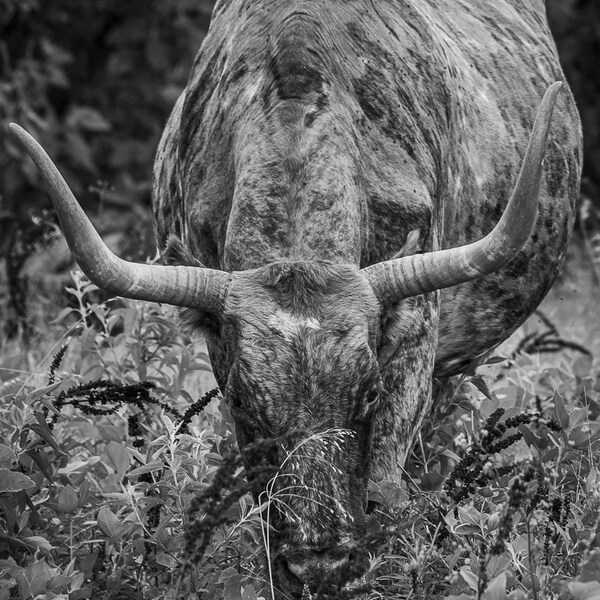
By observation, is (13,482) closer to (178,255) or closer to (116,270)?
(116,270)

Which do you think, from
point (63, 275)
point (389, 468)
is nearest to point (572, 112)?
point (389, 468)

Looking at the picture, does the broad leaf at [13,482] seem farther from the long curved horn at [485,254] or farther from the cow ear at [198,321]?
the long curved horn at [485,254]

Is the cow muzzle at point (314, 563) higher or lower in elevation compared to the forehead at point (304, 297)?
lower

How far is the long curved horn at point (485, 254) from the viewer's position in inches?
138

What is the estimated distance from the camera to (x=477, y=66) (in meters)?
5.43

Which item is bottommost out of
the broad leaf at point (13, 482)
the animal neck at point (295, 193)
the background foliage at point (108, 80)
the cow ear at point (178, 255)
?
the broad leaf at point (13, 482)

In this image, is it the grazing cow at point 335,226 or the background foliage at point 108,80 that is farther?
the background foliage at point 108,80

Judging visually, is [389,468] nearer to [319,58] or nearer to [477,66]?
[319,58]

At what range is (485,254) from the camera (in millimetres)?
3740

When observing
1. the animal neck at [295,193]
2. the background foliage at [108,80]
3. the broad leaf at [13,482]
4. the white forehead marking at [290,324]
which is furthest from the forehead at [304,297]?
the background foliage at [108,80]

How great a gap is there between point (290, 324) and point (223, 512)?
78 cm

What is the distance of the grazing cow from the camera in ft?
12.1

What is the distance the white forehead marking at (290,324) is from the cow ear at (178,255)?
1.64 ft

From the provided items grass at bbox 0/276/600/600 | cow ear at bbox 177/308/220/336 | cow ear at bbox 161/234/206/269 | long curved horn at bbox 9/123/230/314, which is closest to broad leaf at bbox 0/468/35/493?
grass at bbox 0/276/600/600
